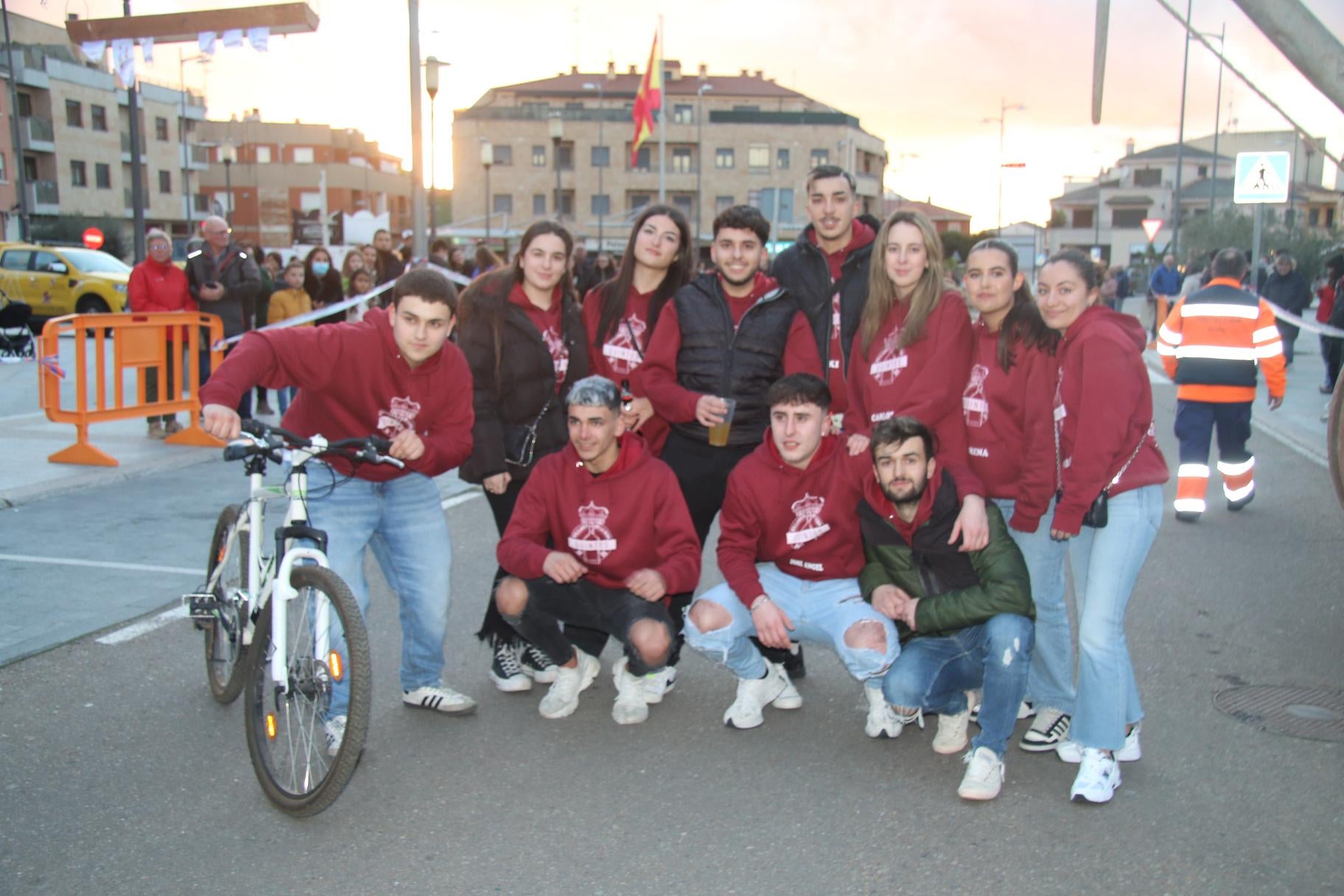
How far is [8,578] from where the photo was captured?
663cm

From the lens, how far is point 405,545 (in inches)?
188

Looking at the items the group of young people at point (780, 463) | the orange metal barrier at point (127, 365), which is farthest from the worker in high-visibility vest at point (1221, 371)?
the orange metal barrier at point (127, 365)

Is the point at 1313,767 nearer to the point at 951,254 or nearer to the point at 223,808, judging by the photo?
the point at 223,808

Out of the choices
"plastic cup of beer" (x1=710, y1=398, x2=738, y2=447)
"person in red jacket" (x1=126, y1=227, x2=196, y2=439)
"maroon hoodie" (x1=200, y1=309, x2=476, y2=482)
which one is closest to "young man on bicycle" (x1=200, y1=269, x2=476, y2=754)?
"maroon hoodie" (x1=200, y1=309, x2=476, y2=482)

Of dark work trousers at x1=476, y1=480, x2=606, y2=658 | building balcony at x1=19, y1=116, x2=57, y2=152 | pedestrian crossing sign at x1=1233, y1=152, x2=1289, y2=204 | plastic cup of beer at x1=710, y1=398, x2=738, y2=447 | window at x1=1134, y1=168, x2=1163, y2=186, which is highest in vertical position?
window at x1=1134, y1=168, x2=1163, y2=186

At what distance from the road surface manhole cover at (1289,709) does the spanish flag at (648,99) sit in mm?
25663

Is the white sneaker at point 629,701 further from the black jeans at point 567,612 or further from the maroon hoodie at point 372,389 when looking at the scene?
the maroon hoodie at point 372,389

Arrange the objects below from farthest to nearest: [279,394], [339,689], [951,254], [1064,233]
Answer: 1. [1064,233]
2. [951,254]
3. [279,394]
4. [339,689]

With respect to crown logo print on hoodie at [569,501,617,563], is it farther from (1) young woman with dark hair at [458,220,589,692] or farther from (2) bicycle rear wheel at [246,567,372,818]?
(2) bicycle rear wheel at [246,567,372,818]

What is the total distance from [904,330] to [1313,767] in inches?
84.8

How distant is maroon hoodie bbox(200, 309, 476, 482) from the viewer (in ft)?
14.4

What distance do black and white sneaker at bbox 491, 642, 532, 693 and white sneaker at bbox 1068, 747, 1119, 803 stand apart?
228 cm

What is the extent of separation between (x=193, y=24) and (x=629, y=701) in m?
11.8

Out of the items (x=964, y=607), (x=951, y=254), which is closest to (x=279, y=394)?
(x=964, y=607)
